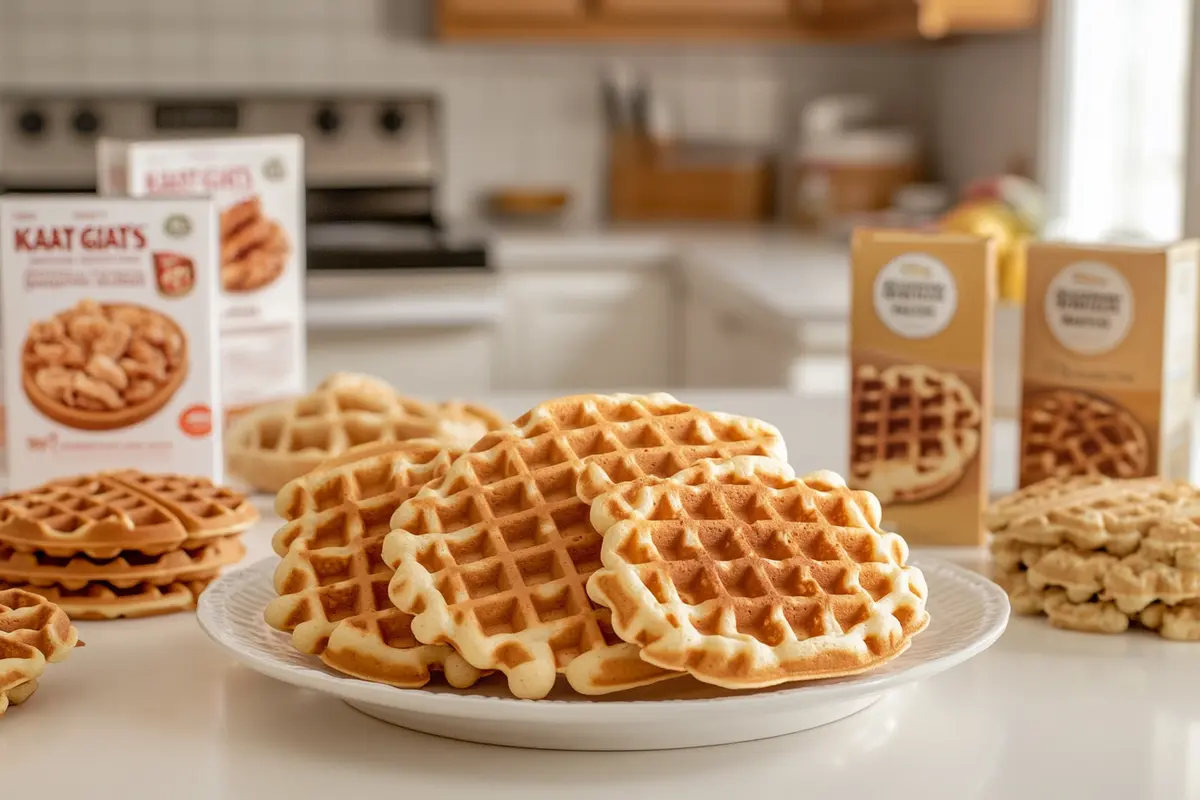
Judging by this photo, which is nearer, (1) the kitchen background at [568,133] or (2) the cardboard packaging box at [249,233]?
(2) the cardboard packaging box at [249,233]

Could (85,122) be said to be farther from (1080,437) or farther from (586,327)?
(1080,437)

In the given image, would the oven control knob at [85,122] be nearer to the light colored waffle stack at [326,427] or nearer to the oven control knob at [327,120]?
the oven control knob at [327,120]

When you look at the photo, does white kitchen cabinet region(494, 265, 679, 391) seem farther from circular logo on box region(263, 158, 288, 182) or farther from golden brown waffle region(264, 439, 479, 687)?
golden brown waffle region(264, 439, 479, 687)


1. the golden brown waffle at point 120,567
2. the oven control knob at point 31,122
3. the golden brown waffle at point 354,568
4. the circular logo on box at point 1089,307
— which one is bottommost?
the golden brown waffle at point 120,567

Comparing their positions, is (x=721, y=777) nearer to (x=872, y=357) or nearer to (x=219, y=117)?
(x=872, y=357)

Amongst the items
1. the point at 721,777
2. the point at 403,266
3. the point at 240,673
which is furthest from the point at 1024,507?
the point at 403,266

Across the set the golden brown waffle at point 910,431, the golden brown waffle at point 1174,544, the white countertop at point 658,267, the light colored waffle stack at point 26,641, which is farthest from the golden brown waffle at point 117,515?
the white countertop at point 658,267
